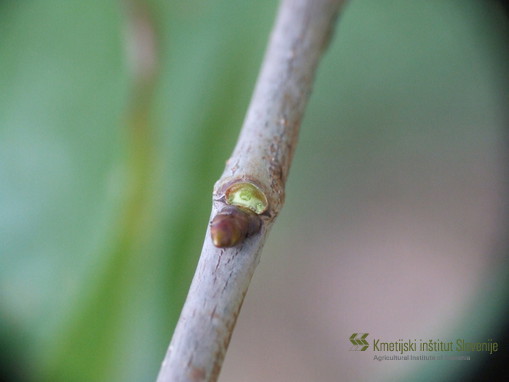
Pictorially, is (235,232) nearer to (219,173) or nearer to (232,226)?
(232,226)

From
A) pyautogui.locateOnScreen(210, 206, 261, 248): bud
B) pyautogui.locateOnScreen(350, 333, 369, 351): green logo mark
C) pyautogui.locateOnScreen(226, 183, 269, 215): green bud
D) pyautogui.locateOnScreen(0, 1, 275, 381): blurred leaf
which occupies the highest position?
pyautogui.locateOnScreen(226, 183, 269, 215): green bud

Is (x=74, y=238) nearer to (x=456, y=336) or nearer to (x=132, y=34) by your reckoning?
(x=132, y=34)

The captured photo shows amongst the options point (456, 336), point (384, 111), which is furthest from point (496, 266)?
point (384, 111)

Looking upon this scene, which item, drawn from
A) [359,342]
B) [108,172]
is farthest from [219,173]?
[359,342]

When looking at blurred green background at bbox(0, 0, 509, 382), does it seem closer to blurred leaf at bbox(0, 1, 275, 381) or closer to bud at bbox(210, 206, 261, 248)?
blurred leaf at bbox(0, 1, 275, 381)

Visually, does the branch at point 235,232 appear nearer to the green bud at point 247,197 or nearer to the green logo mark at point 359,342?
the green bud at point 247,197

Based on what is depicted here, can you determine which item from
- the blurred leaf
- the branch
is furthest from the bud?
the blurred leaf
